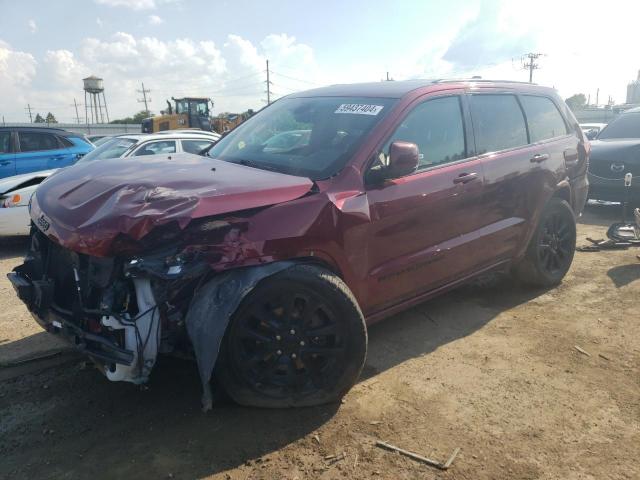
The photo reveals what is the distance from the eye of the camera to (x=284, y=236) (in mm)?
2910

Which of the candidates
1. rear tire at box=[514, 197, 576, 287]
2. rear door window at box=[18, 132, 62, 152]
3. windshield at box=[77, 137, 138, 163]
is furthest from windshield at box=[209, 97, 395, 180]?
rear door window at box=[18, 132, 62, 152]

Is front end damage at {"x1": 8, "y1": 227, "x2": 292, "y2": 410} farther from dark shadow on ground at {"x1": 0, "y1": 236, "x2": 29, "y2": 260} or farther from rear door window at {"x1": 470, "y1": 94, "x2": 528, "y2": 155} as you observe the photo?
dark shadow on ground at {"x1": 0, "y1": 236, "x2": 29, "y2": 260}

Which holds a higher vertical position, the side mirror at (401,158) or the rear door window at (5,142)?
the rear door window at (5,142)

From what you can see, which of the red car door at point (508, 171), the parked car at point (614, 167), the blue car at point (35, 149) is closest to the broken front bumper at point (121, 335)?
the red car door at point (508, 171)

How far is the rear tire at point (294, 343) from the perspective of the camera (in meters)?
2.83

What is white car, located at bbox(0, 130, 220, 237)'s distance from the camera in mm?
6656

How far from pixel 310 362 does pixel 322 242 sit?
69 cm

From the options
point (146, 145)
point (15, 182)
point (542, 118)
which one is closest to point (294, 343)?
point (542, 118)

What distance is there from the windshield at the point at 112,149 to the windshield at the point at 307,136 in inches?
174

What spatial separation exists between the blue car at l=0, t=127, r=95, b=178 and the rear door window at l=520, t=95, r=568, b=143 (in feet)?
26.4

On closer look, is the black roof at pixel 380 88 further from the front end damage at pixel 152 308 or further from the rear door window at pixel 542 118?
the front end damage at pixel 152 308

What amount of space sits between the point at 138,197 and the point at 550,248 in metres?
3.94

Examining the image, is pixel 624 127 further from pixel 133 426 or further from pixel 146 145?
pixel 133 426

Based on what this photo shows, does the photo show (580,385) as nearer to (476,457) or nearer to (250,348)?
(476,457)
